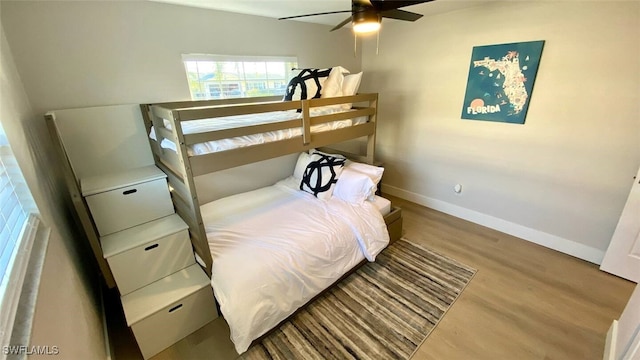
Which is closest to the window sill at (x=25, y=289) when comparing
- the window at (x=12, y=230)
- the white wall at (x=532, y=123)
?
the window at (x=12, y=230)

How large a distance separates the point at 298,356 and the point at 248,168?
186 cm

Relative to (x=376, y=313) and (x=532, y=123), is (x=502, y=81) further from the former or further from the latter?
(x=376, y=313)

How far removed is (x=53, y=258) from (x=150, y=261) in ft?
1.84

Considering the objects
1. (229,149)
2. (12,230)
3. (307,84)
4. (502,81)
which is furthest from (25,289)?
(502,81)

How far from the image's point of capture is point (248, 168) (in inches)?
112

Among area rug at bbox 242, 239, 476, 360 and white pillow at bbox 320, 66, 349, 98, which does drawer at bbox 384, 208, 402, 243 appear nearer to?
area rug at bbox 242, 239, 476, 360

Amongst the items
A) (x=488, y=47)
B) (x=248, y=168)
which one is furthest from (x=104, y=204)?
(x=488, y=47)

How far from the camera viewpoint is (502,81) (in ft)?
8.07

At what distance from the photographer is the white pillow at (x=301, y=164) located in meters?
2.93

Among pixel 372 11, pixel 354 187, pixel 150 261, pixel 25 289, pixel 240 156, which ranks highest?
pixel 372 11

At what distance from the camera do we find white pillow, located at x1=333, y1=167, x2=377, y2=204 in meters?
2.39

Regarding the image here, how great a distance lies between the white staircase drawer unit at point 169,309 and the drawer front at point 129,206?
0.47 meters

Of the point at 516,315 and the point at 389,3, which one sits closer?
the point at 389,3

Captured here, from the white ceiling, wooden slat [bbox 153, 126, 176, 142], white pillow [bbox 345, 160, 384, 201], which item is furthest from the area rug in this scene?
the white ceiling
